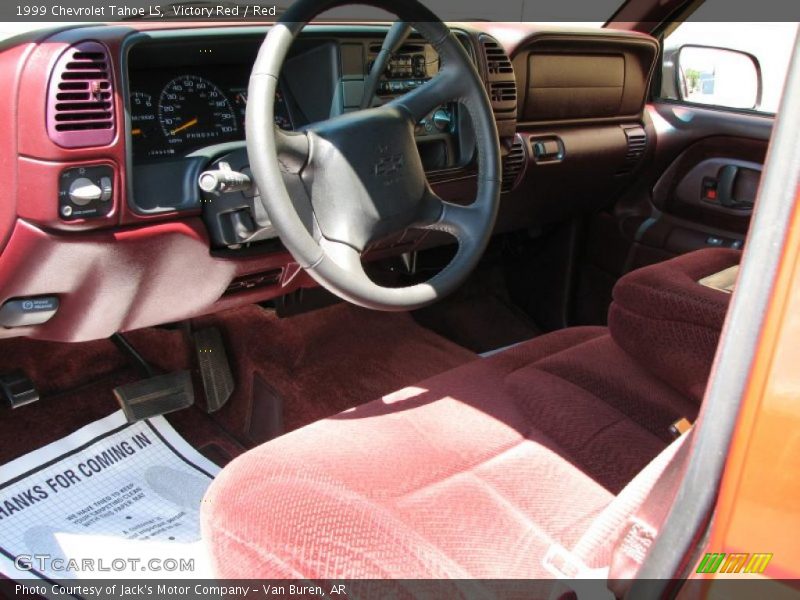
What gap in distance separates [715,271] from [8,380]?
5.54 ft

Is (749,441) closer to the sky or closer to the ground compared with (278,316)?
closer to the sky

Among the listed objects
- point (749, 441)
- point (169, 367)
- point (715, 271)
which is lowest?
point (169, 367)

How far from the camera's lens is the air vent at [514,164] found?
229 cm

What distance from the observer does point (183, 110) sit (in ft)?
5.44

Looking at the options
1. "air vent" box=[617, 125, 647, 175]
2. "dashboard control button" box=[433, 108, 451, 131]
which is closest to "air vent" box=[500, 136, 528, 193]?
"dashboard control button" box=[433, 108, 451, 131]

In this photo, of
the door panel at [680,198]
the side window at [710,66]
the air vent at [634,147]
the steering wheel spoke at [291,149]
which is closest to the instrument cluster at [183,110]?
the steering wheel spoke at [291,149]

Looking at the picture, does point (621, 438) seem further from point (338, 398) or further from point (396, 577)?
point (338, 398)

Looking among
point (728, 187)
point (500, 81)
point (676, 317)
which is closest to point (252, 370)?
point (500, 81)

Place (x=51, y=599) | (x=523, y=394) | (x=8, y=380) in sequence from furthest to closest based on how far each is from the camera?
(x=8, y=380) → (x=51, y=599) → (x=523, y=394)

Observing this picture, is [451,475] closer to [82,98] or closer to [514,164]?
[82,98]

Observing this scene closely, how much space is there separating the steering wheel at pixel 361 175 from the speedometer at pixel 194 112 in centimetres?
39

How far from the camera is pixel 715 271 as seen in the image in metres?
1.51

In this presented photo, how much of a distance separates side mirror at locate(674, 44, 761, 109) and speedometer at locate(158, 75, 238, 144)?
1769 mm

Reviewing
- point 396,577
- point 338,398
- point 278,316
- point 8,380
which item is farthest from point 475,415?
point 8,380
